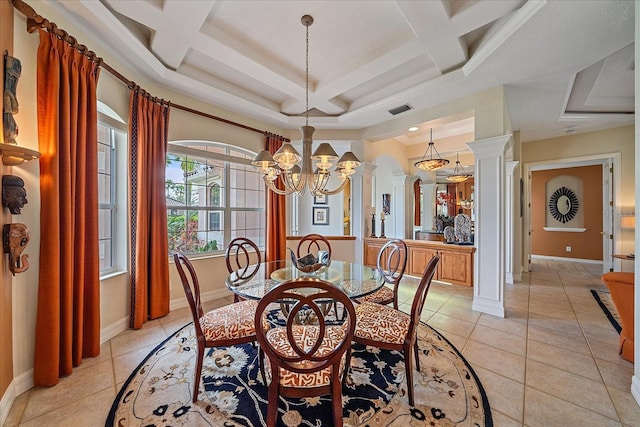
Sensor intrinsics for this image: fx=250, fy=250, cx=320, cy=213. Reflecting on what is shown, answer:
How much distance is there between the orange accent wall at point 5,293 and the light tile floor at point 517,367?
24 centimetres

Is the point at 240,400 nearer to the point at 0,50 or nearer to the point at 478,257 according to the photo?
the point at 0,50

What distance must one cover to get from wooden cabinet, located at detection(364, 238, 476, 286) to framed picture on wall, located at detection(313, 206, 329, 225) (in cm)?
193

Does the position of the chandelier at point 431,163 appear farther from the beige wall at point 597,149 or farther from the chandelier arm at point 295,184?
the chandelier arm at point 295,184

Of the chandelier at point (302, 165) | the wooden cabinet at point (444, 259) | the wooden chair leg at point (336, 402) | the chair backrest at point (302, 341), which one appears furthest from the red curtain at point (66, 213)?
the wooden cabinet at point (444, 259)

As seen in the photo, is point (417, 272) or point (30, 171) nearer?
point (30, 171)

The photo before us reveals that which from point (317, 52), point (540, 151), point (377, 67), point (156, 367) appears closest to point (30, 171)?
point (156, 367)

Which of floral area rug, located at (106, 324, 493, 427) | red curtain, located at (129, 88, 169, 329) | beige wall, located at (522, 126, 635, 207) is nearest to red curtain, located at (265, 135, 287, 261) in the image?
red curtain, located at (129, 88, 169, 329)

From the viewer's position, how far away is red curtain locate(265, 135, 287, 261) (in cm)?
428

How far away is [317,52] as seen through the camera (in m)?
2.82

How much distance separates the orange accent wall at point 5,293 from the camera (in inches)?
62.1

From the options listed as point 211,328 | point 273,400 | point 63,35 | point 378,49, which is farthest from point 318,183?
point 63,35

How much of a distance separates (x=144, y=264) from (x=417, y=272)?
4156 millimetres

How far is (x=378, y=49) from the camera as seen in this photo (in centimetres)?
275

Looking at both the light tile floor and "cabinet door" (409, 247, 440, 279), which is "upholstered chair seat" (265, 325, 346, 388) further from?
"cabinet door" (409, 247, 440, 279)
